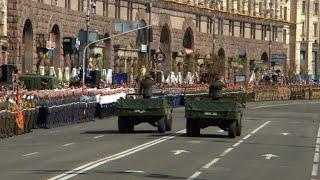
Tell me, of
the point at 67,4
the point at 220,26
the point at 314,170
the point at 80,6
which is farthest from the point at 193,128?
the point at 220,26

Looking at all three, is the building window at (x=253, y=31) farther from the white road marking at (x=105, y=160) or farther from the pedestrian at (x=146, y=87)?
the white road marking at (x=105, y=160)

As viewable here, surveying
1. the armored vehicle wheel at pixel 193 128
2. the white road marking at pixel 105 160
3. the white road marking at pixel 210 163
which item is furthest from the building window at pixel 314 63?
the white road marking at pixel 210 163

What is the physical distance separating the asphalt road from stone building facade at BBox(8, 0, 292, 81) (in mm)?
31115

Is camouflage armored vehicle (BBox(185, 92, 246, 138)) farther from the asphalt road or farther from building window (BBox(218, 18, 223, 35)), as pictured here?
building window (BBox(218, 18, 223, 35))

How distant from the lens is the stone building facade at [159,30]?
68.4 meters

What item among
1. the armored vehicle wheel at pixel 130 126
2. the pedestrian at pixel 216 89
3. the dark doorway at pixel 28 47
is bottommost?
the armored vehicle wheel at pixel 130 126

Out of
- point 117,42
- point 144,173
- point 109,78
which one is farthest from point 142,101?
point 117,42

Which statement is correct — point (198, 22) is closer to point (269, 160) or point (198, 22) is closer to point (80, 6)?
point (80, 6)

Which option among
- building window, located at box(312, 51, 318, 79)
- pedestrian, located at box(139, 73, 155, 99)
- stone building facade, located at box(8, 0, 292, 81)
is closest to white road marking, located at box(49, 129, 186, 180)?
pedestrian, located at box(139, 73, 155, 99)

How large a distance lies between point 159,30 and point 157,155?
242ft

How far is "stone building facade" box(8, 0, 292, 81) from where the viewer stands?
2692 inches

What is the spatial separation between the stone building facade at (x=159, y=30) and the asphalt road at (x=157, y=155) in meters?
31.1

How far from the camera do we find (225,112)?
32.5 metres

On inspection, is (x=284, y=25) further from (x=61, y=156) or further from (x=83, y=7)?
(x=61, y=156)
